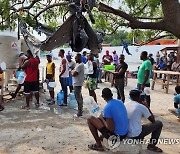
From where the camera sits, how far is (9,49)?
12.5 meters

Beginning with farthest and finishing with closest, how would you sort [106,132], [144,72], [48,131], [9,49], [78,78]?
[9,49]
[144,72]
[78,78]
[48,131]
[106,132]

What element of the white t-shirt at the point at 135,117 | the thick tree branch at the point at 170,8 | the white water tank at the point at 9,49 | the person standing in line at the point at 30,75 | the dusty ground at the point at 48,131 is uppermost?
the thick tree branch at the point at 170,8

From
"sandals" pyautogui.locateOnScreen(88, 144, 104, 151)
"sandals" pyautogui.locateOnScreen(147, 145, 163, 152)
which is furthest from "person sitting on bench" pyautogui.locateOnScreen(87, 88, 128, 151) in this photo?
"sandals" pyautogui.locateOnScreen(147, 145, 163, 152)

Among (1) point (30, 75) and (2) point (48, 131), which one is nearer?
(2) point (48, 131)

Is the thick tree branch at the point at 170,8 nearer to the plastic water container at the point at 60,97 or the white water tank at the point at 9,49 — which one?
the plastic water container at the point at 60,97

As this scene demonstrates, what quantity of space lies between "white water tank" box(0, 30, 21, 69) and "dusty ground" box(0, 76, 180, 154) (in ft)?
13.2

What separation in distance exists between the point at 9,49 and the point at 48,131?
724 centimetres

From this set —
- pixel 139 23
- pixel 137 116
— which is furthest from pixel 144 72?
pixel 137 116

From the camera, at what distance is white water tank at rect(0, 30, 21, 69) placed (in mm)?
12320

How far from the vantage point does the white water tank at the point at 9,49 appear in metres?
12.3

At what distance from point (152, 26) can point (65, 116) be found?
3.23m

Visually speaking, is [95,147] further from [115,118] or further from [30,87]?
[30,87]

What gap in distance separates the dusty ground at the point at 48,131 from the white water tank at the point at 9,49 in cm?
403

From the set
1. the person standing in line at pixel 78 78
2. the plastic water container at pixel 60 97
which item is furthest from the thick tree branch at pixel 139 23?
the plastic water container at pixel 60 97
